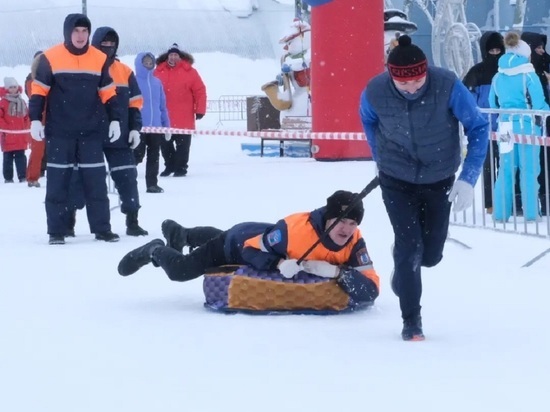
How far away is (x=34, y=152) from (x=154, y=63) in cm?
185

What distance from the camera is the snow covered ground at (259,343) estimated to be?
4762mm

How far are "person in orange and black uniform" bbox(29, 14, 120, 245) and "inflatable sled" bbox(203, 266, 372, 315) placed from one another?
3.52m

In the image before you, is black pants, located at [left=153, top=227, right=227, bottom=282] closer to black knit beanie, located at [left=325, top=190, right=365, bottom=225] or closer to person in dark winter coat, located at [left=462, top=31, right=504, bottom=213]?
black knit beanie, located at [left=325, top=190, right=365, bottom=225]

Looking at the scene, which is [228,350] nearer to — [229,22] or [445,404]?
[445,404]

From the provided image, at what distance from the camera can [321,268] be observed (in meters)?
6.54

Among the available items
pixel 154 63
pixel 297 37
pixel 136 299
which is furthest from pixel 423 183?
pixel 297 37

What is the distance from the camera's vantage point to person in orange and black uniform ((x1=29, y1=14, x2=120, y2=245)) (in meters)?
9.70

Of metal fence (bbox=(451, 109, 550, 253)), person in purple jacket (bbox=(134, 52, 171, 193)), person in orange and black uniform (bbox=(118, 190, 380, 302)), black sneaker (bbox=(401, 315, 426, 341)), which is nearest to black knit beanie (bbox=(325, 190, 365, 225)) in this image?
person in orange and black uniform (bbox=(118, 190, 380, 302))

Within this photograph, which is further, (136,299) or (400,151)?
(136,299)

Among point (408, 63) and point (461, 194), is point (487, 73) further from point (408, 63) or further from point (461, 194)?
point (408, 63)

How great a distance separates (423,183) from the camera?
5949 mm

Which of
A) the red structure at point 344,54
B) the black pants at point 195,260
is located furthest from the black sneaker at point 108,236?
the red structure at point 344,54

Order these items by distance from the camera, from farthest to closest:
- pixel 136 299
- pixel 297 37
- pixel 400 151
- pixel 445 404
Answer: pixel 297 37 → pixel 136 299 → pixel 400 151 → pixel 445 404

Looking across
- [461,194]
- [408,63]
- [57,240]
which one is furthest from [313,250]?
[57,240]
